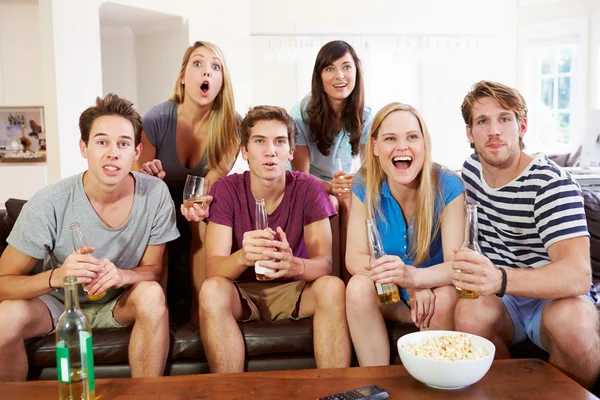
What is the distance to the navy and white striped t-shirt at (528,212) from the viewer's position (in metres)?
2.08

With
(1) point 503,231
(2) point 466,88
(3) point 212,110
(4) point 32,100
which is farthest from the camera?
(2) point 466,88

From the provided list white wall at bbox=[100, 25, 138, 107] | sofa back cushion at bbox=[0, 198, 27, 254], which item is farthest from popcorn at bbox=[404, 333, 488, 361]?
white wall at bbox=[100, 25, 138, 107]

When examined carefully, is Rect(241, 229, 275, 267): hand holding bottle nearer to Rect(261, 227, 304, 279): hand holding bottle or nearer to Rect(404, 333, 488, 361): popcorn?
Rect(261, 227, 304, 279): hand holding bottle

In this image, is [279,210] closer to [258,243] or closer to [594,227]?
[258,243]

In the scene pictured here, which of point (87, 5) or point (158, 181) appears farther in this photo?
point (87, 5)

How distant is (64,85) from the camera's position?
5.22 m

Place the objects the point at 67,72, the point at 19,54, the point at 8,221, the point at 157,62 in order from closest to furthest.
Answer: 1. the point at 8,221
2. the point at 67,72
3. the point at 19,54
4. the point at 157,62

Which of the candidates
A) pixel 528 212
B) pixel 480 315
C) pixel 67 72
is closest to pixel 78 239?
pixel 480 315

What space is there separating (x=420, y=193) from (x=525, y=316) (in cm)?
59

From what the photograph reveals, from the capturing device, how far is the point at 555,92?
7891 millimetres

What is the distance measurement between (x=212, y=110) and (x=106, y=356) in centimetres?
139

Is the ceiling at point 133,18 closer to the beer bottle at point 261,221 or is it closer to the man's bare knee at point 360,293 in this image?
the beer bottle at point 261,221

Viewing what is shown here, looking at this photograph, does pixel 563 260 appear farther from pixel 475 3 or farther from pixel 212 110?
pixel 475 3

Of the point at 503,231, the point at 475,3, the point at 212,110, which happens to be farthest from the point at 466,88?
the point at 503,231
